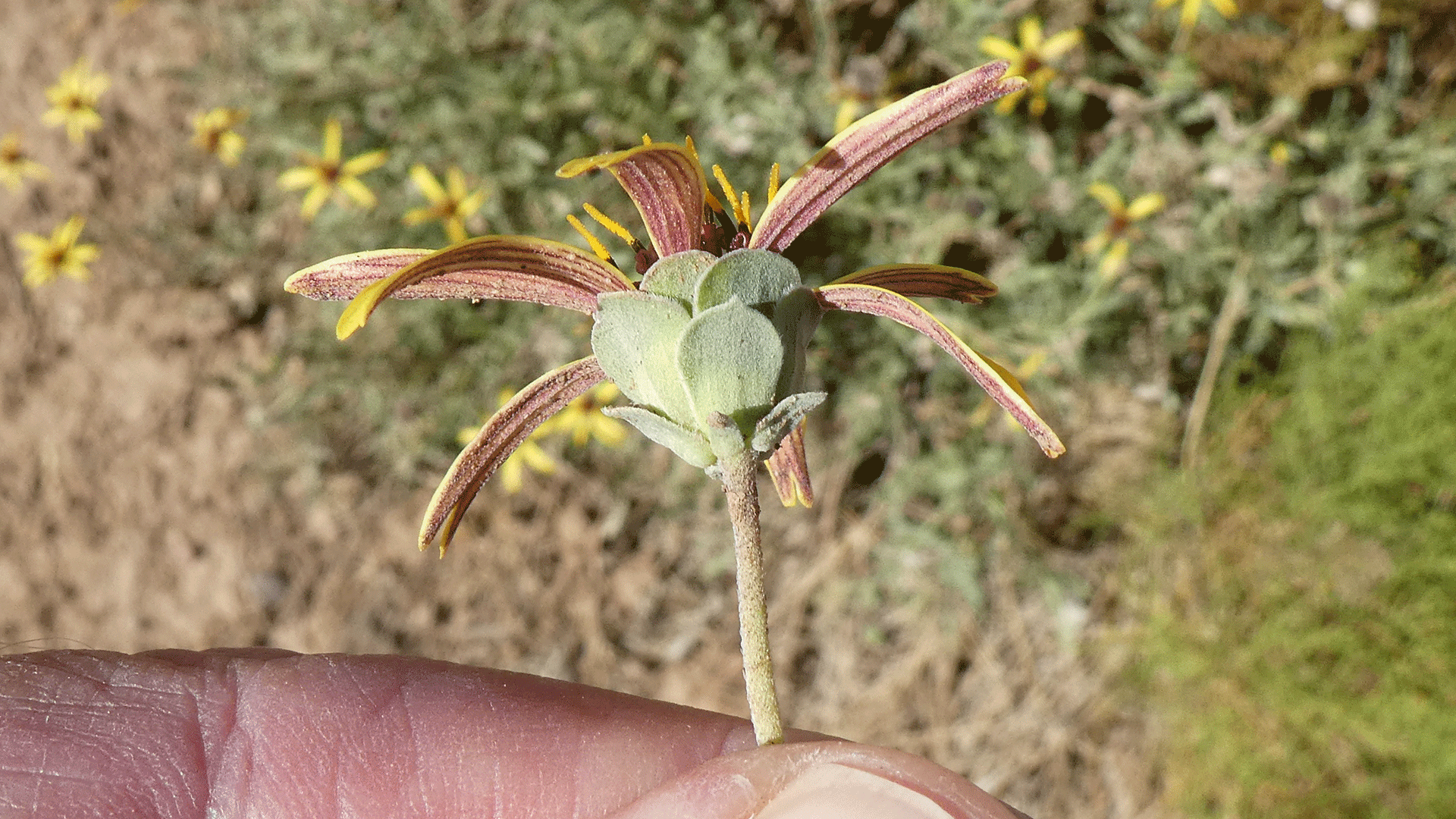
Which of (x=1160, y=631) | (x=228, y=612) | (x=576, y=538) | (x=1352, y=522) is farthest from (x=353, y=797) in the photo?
(x=1352, y=522)

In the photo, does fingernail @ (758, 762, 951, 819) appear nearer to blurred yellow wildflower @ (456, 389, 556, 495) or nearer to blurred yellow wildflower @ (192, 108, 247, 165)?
blurred yellow wildflower @ (456, 389, 556, 495)

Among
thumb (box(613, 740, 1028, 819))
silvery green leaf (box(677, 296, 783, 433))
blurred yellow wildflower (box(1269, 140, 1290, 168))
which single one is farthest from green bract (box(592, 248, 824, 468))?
blurred yellow wildflower (box(1269, 140, 1290, 168))

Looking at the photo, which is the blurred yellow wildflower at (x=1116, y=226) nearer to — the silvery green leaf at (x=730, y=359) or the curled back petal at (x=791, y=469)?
the curled back petal at (x=791, y=469)

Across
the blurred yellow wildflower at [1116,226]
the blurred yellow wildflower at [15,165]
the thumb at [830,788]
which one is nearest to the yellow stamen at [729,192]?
the thumb at [830,788]

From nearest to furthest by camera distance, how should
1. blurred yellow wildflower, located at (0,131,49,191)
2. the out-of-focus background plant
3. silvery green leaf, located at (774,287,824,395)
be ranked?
silvery green leaf, located at (774,287,824,395) < the out-of-focus background plant < blurred yellow wildflower, located at (0,131,49,191)

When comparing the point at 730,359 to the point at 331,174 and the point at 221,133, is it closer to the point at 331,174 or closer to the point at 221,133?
the point at 331,174

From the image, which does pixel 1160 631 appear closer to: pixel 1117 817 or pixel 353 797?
pixel 1117 817
